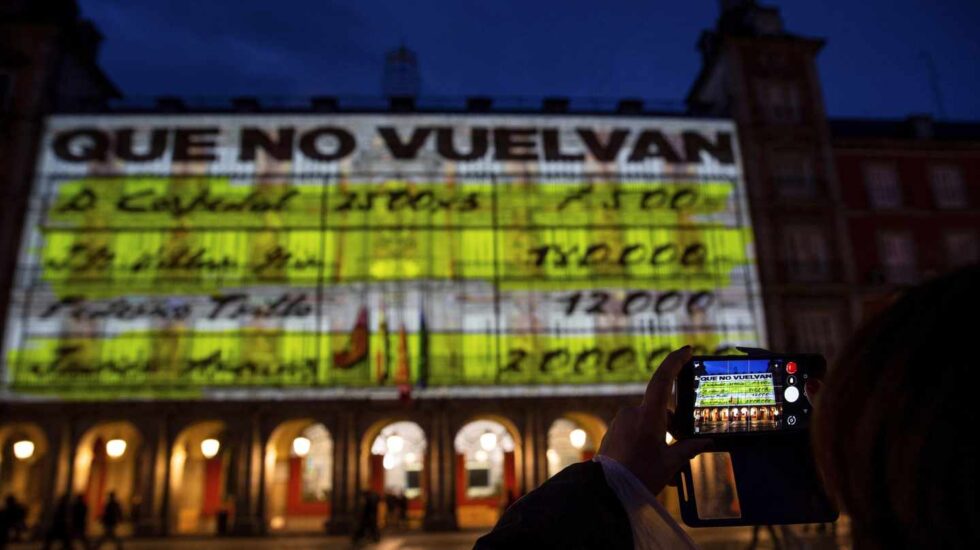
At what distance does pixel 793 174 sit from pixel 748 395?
2909 cm

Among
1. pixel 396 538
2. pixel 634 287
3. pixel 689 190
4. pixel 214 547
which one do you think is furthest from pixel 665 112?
pixel 214 547

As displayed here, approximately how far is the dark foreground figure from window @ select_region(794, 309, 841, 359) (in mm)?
27042

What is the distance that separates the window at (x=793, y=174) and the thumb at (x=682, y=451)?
28.5m

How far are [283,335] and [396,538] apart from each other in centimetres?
836

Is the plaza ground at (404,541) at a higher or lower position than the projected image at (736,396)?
lower

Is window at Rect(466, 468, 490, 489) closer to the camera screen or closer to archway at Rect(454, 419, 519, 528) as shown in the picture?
archway at Rect(454, 419, 519, 528)

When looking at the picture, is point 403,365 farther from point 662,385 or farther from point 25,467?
point 662,385

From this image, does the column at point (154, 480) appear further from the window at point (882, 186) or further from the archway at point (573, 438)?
the window at point (882, 186)

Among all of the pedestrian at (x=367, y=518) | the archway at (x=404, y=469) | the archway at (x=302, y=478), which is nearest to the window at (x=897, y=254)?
the archway at (x=404, y=469)

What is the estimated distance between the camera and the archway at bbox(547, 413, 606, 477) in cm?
2404

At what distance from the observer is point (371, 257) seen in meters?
25.2

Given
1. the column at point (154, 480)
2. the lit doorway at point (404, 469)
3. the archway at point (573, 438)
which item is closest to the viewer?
the column at point (154, 480)

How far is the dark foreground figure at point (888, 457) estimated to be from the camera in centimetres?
92

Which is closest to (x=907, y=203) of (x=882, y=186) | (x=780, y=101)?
(x=882, y=186)
